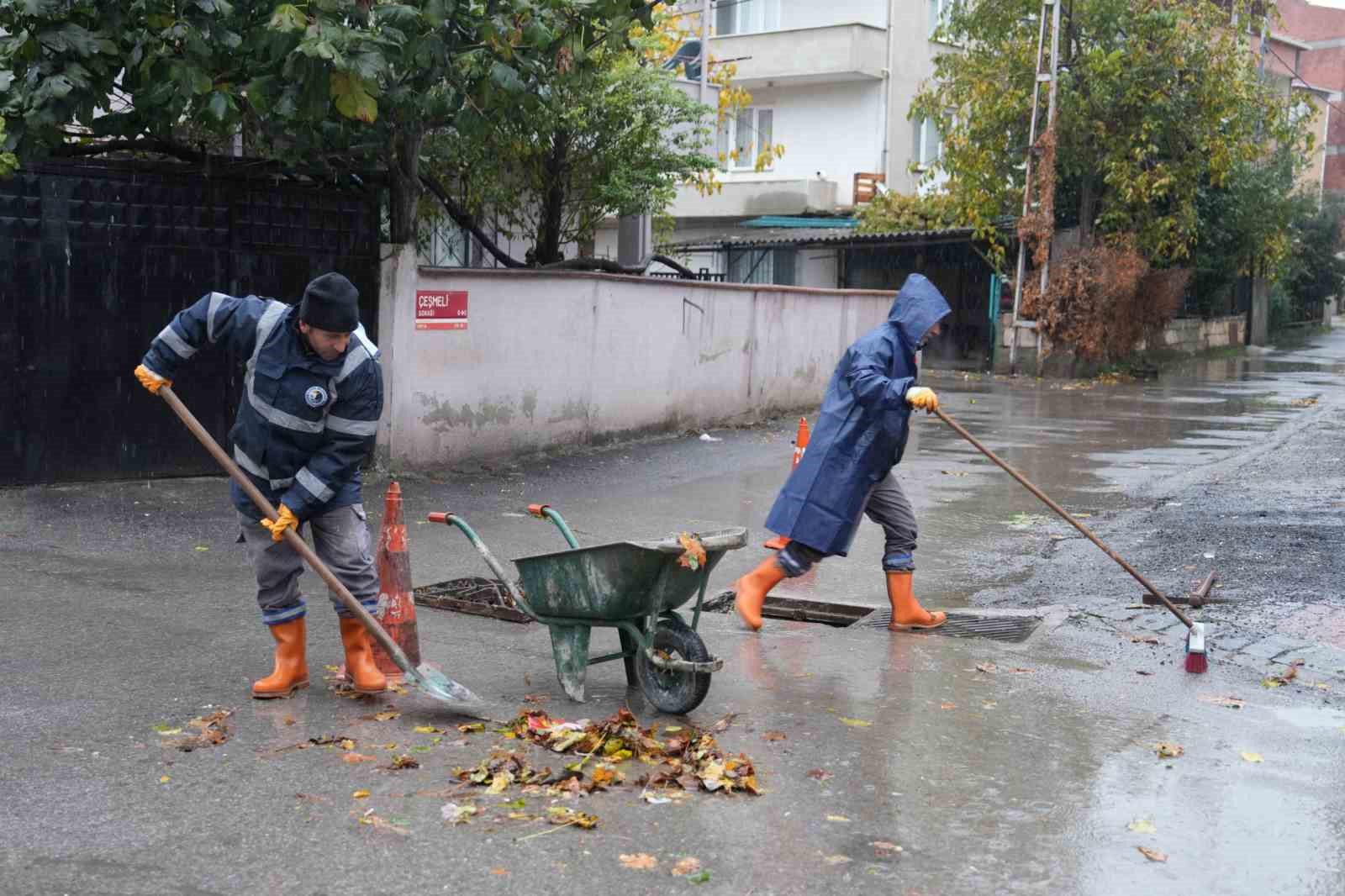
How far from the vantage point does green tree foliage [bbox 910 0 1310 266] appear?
24.6 m

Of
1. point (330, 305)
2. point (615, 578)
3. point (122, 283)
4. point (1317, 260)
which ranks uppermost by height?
point (1317, 260)

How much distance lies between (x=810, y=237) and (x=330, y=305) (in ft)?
81.5

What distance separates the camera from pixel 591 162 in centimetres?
1573

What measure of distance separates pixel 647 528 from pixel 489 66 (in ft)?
11.0

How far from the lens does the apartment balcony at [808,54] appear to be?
31.8 m

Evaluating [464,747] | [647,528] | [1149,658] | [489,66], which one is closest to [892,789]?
[464,747]

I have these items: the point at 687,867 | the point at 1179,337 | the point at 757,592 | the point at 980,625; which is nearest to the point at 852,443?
the point at 757,592

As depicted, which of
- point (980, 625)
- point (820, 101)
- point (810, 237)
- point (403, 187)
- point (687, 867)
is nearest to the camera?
point (687, 867)

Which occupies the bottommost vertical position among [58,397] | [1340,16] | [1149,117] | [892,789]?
[892,789]

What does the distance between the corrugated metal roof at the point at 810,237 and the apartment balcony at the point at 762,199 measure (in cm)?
49

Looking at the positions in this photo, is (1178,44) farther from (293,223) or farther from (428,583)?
(428,583)

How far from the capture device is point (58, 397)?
1019 cm

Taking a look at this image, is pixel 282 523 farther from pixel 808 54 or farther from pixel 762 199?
pixel 808 54

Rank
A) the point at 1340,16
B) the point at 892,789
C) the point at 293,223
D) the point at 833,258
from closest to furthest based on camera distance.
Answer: the point at 892,789 → the point at 293,223 → the point at 833,258 → the point at 1340,16
